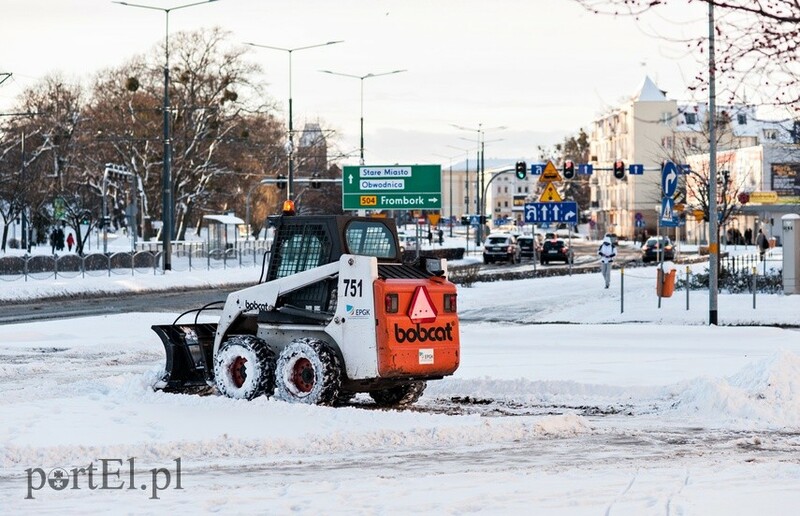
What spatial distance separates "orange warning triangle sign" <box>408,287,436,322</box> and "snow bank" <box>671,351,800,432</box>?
2817mm

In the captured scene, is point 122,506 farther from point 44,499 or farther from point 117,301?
point 117,301

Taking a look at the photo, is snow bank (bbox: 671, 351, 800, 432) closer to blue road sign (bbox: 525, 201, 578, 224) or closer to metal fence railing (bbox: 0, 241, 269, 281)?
blue road sign (bbox: 525, 201, 578, 224)

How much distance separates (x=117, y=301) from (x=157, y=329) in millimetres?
25257

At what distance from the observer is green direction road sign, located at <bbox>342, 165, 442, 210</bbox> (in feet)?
150

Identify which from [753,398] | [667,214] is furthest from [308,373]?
[667,214]

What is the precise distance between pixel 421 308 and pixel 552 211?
2896 cm

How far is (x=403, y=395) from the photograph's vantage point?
15516 mm

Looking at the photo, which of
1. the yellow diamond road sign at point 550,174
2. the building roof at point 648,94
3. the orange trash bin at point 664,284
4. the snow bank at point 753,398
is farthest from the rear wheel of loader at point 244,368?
the building roof at point 648,94

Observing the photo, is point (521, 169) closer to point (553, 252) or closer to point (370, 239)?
point (553, 252)

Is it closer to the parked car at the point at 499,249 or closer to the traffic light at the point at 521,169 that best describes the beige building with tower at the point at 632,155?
the parked car at the point at 499,249

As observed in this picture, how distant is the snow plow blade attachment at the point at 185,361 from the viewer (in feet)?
50.6

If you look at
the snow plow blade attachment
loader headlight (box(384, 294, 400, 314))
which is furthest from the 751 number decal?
the snow plow blade attachment

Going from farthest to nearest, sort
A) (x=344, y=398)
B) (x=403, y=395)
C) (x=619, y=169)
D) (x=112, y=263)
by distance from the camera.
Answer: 1. (x=619, y=169)
2. (x=112, y=263)
3. (x=344, y=398)
4. (x=403, y=395)

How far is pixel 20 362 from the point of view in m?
21.2
